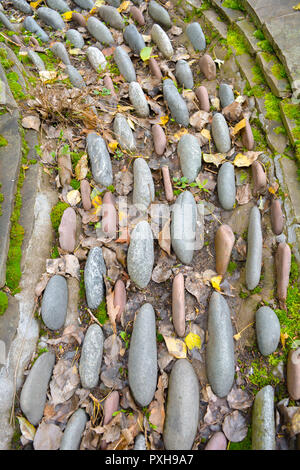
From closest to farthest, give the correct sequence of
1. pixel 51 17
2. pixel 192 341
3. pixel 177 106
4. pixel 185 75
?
pixel 192 341
pixel 177 106
pixel 185 75
pixel 51 17

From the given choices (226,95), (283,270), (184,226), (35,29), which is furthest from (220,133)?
(35,29)

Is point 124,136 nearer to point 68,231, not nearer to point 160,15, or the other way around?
point 68,231

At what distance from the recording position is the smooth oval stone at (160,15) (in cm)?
293

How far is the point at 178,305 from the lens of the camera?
5.51 ft

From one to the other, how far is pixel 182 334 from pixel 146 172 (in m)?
0.98

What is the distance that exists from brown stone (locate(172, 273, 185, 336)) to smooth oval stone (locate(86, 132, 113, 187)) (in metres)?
0.77

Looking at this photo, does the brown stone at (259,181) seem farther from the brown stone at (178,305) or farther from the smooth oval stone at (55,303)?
the smooth oval stone at (55,303)

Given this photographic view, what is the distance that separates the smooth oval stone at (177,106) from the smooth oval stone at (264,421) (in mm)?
1730

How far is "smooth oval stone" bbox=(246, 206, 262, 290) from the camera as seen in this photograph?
176 centimetres

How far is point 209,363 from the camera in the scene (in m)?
1.58

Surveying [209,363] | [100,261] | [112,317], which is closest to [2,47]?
[100,261]

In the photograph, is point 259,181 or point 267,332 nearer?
point 267,332

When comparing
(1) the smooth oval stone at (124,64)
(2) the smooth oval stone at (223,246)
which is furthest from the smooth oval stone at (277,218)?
(1) the smooth oval stone at (124,64)

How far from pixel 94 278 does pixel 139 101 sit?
1.35m
